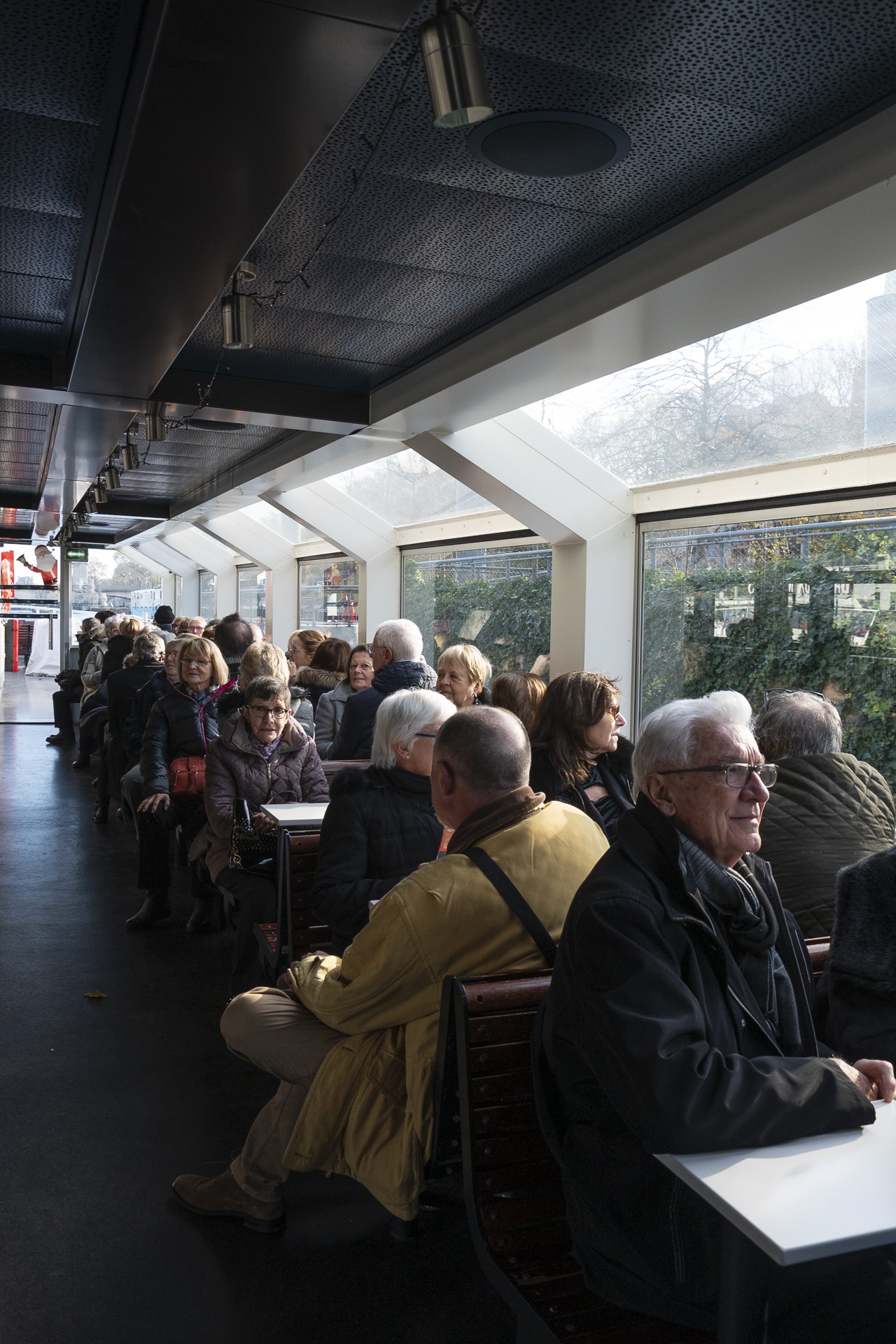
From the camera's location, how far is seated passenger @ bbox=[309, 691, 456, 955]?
11.1 feet

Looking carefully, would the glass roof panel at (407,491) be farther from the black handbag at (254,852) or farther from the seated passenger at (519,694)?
the black handbag at (254,852)

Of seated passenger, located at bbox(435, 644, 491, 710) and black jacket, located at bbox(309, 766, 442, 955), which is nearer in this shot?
black jacket, located at bbox(309, 766, 442, 955)

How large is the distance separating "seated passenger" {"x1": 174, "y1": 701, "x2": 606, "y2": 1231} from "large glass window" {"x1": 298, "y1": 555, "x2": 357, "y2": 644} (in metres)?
8.98

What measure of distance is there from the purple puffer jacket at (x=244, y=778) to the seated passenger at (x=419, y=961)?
8.07 ft

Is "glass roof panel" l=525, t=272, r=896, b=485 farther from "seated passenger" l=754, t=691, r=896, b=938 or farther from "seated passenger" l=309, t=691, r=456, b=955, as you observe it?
"seated passenger" l=309, t=691, r=456, b=955

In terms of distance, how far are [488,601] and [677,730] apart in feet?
22.9

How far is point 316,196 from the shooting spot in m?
3.85

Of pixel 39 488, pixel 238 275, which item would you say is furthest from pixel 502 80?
pixel 39 488

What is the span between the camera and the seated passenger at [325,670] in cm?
735

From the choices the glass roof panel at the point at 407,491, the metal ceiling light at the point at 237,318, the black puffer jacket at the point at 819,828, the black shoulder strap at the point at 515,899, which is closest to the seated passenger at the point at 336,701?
the glass roof panel at the point at 407,491

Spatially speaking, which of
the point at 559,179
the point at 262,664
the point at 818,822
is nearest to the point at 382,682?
the point at 262,664

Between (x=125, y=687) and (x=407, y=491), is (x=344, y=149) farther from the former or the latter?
(x=407, y=491)

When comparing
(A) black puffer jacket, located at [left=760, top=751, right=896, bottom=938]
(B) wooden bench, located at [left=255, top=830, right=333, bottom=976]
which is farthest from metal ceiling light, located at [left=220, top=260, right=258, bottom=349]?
(A) black puffer jacket, located at [left=760, top=751, right=896, bottom=938]

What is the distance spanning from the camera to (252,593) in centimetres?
1752
